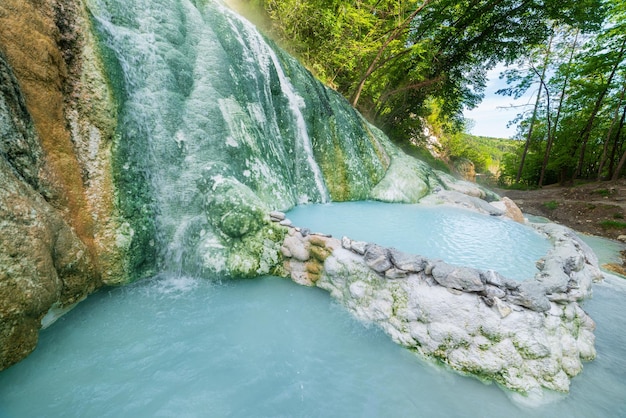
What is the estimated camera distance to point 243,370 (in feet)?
9.43

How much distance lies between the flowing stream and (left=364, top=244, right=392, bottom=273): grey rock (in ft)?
2.72

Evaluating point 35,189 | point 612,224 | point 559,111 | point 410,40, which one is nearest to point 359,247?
point 35,189

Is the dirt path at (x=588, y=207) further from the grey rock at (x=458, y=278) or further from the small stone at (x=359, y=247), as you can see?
the small stone at (x=359, y=247)

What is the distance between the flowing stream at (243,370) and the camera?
254cm

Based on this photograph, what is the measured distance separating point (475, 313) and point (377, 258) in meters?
1.28

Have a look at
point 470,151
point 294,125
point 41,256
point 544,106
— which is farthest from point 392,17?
point 470,151

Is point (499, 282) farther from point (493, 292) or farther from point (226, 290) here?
point (226, 290)

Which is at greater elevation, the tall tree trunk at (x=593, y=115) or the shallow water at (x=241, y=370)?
the tall tree trunk at (x=593, y=115)

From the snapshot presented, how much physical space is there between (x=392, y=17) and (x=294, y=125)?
1027 cm

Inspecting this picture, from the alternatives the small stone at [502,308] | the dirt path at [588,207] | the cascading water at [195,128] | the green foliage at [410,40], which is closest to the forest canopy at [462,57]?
the green foliage at [410,40]

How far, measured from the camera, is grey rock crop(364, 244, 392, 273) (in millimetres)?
3589

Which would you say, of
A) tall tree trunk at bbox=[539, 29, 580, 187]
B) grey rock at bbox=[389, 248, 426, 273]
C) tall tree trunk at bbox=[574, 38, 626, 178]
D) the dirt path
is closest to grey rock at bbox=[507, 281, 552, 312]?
grey rock at bbox=[389, 248, 426, 273]

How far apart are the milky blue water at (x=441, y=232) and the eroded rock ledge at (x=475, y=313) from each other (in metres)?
0.85

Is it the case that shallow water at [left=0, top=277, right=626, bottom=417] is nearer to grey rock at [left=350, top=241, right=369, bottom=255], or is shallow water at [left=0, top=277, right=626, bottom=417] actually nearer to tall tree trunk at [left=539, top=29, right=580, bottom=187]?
grey rock at [left=350, top=241, right=369, bottom=255]
